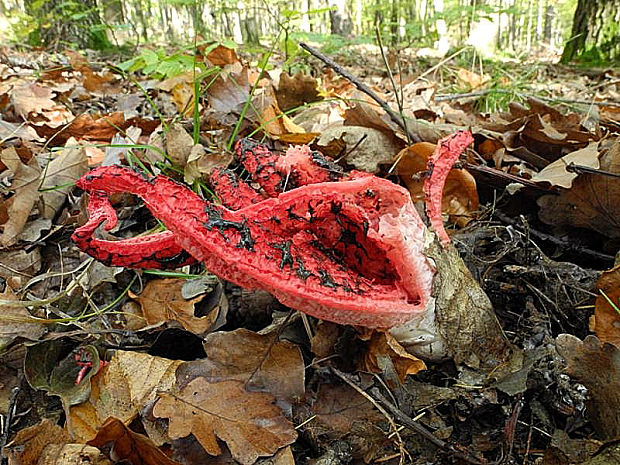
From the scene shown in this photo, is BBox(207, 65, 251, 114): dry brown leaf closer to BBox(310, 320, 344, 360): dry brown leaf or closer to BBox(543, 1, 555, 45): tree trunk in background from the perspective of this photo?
BBox(310, 320, 344, 360): dry brown leaf

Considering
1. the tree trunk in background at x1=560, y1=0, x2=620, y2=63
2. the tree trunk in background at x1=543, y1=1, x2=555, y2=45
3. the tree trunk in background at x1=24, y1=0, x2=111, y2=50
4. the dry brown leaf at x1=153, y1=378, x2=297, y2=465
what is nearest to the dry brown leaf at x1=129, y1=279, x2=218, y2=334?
the dry brown leaf at x1=153, y1=378, x2=297, y2=465

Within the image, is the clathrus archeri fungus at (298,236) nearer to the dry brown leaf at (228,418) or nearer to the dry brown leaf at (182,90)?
the dry brown leaf at (228,418)

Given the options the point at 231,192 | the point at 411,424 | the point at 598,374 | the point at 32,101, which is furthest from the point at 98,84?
the point at 598,374

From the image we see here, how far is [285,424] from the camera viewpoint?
1435 mm

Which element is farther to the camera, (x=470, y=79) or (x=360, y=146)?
(x=470, y=79)

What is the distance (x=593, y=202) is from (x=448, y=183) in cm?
64

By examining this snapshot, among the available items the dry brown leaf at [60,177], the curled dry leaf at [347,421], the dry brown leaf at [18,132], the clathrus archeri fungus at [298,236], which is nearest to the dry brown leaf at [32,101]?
the dry brown leaf at [18,132]

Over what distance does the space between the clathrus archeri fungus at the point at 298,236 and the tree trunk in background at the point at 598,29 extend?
6.73 m

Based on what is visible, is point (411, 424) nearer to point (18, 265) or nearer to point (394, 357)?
point (394, 357)

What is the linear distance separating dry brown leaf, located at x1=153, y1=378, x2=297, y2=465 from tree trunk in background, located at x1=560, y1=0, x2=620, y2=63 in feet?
23.4

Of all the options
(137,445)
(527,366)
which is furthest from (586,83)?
(137,445)

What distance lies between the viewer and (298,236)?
1382 millimetres

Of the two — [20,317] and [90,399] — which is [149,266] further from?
[20,317]

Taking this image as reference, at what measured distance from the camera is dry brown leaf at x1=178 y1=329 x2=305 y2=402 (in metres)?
1.54
